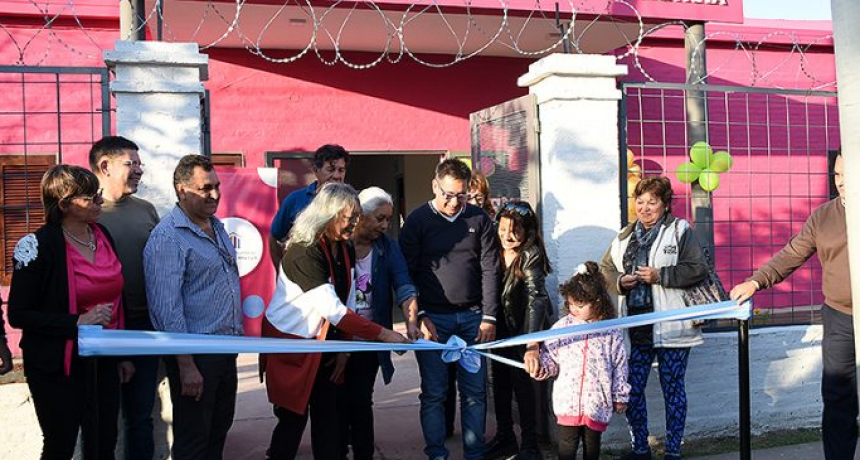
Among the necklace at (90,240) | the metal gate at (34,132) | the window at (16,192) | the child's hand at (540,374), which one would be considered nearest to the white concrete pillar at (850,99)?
the child's hand at (540,374)

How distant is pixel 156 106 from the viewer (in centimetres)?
505

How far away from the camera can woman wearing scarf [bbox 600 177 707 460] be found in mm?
5027

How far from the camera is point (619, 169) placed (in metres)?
5.70

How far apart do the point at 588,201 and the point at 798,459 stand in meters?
2.13

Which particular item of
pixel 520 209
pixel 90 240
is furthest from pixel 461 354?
pixel 90 240

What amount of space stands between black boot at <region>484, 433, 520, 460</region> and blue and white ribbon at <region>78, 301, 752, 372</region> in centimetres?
77

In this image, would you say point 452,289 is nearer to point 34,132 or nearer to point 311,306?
point 311,306

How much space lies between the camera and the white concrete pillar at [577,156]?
216 inches

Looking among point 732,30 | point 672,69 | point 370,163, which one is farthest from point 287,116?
point 370,163

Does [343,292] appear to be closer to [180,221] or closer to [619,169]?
[180,221]

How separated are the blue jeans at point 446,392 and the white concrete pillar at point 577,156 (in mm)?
810

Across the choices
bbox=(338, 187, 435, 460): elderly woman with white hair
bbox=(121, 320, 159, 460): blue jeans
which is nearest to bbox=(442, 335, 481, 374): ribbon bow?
bbox=(338, 187, 435, 460): elderly woman with white hair

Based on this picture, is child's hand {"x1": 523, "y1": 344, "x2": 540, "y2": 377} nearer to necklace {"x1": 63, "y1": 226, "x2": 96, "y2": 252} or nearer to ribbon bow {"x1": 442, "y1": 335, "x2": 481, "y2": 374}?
ribbon bow {"x1": 442, "y1": 335, "x2": 481, "y2": 374}

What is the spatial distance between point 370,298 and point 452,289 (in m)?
0.54
